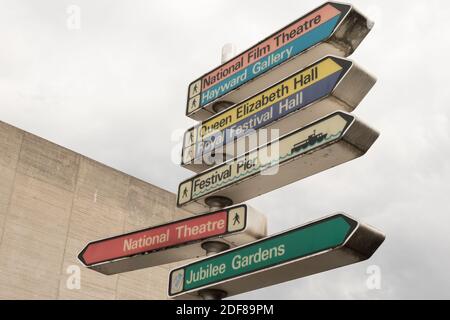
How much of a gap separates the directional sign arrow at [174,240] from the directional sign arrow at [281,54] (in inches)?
87.4

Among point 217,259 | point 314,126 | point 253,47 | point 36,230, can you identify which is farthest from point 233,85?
point 36,230

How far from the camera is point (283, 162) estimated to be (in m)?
7.48

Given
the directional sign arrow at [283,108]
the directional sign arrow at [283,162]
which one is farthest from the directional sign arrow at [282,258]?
the directional sign arrow at [283,108]

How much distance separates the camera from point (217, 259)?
730 centimetres

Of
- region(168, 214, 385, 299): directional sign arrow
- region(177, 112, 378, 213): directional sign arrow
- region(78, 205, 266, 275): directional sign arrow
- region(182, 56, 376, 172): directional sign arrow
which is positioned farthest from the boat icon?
region(168, 214, 385, 299): directional sign arrow

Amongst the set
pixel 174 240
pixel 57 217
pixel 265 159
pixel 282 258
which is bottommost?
pixel 282 258

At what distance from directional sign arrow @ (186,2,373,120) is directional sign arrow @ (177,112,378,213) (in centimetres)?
142

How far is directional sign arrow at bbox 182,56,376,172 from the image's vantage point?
25.2ft

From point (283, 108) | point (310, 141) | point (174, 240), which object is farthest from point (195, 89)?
point (310, 141)

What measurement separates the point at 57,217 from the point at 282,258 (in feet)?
66.4

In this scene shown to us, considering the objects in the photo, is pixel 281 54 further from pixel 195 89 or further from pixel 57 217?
pixel 57 217

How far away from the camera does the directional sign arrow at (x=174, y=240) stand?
7.38 metres

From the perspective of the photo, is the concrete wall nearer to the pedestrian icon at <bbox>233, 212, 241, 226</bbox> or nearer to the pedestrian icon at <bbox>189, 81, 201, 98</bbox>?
the pedestrian icon at <bbox>189, 81, 201, 98</bbox>
